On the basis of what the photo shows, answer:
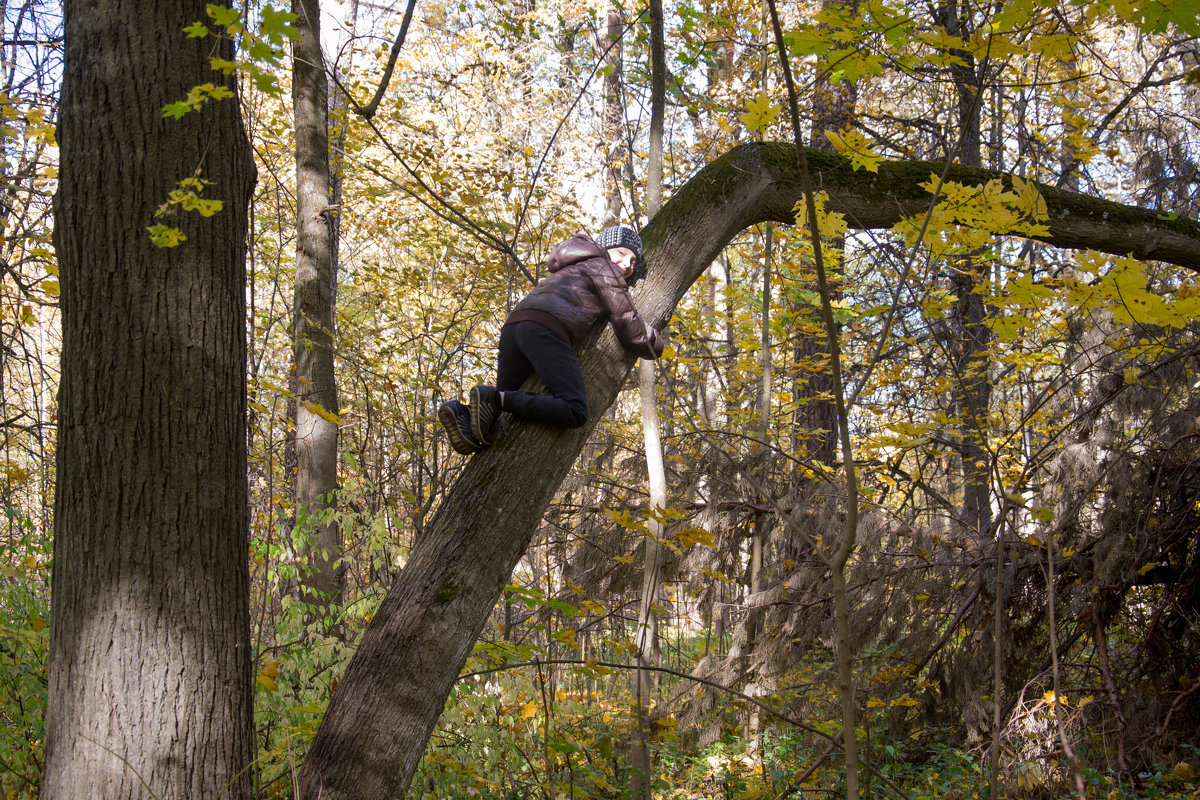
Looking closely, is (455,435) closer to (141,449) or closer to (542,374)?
(542,374)

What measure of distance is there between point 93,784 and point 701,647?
387 inches

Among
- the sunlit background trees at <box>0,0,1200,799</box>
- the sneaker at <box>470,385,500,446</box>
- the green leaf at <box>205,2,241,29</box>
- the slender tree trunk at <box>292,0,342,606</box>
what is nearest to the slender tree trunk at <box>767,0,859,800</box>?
the sunlit background trees at <box>0,0,1200,799</box>

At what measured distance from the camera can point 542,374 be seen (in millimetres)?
2672

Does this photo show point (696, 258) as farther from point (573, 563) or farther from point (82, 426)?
point (573, 563)

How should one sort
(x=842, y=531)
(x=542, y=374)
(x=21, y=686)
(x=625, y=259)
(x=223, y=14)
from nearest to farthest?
(x=223, y=14)
(x=542, y=374)
(x=625, y=259)
(x=21, y=686)
(x=842, y=531)

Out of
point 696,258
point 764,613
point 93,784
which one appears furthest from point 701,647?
point 93,784

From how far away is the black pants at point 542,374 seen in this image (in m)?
2.54

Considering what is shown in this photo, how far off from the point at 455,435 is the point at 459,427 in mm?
32

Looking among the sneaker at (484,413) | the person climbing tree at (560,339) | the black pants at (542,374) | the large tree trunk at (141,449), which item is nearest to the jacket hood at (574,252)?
the person climbing tree at (560,339)

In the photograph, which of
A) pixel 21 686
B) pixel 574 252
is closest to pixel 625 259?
pixel 574 252

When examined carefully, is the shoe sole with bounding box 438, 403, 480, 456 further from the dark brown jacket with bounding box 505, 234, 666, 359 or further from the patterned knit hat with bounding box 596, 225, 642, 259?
the patterned knit hat with bounding box 596, 225, 642, 259

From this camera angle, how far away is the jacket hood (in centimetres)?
304

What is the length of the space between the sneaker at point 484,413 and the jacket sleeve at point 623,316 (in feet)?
1.73

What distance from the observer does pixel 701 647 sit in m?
10.9
